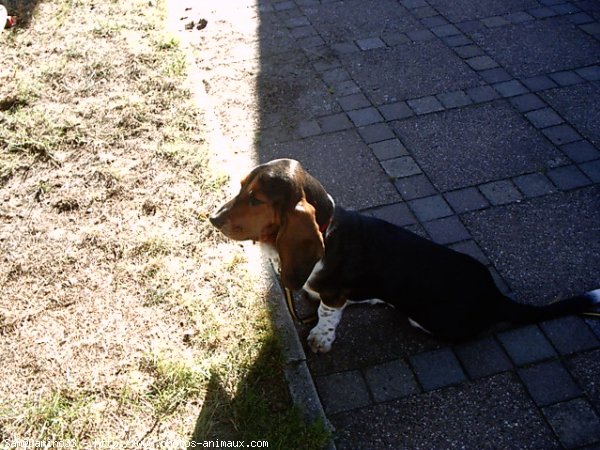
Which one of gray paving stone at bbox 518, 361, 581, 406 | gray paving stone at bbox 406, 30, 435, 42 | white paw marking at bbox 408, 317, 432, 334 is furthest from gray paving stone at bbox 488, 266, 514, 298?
→ gray paving stone at bbox 406, 30, 435, 42

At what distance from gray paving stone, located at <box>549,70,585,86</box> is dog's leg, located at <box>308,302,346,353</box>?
→ 3706 mm

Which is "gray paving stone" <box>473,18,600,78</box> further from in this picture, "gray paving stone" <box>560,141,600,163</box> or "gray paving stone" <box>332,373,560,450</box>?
"gray paving stone" <box>332,373,560,450</box>

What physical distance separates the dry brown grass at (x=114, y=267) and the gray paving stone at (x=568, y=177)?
2.47m

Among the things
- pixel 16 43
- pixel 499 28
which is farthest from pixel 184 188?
pixel 499 28

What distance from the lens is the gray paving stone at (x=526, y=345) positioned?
3.09m

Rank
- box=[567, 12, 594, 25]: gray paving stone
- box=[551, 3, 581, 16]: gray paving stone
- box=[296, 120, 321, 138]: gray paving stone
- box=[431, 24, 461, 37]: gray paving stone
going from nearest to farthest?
box=[296, 120, 321, 138]: gray paving stone < box=[431, 24, 461, 37]: gray paving stone < box=[567, 12, 594, 25]: gray paving stone < box=[551, 3, 581, 16]: gray paving stone

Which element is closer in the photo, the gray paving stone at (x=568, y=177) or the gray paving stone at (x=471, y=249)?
the gray paving stone at (x=471, y=249)

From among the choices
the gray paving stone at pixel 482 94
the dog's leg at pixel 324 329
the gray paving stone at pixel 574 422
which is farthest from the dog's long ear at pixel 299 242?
the gray paving stone at pixel 482 94

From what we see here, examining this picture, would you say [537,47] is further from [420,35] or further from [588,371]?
[588,371]

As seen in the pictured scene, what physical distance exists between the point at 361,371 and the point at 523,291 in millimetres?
1203

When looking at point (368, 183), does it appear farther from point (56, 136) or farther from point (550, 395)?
point (56, 136)

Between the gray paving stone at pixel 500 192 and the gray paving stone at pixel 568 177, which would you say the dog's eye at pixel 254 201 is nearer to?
the gray paving stone at pixel 500 192

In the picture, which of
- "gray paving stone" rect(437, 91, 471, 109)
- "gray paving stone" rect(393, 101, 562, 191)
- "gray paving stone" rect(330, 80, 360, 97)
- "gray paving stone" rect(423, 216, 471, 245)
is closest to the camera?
"gray paving stone" rect(423, 216, 471, 245)

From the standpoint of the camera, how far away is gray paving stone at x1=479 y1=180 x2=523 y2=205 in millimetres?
4111
